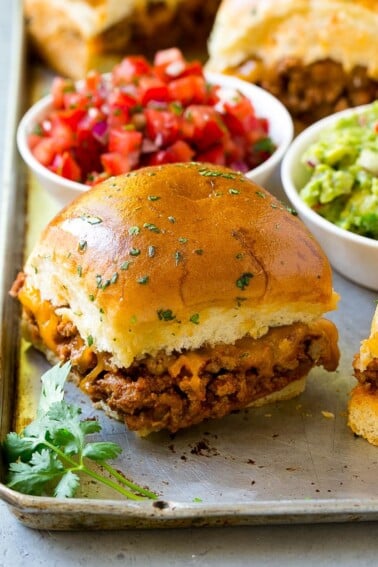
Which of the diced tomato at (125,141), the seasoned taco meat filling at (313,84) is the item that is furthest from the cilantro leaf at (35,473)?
the seasoned taco meat filling at (313,84)

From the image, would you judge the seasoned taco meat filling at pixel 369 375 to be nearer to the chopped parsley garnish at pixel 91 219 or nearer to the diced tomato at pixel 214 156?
the chopped parsley garnish at pixel 91 219

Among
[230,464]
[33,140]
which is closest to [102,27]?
[33,140]

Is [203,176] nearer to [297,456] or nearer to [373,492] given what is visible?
[297,456]

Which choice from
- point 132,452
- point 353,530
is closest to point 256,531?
point 353,530

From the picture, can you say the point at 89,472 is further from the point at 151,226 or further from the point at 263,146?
the point at 263,146

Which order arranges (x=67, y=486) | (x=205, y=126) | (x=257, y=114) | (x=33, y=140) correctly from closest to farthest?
(x=67, y=486)
(x=205, y=126)
(x=33, y=140)
(x=257, y=114)

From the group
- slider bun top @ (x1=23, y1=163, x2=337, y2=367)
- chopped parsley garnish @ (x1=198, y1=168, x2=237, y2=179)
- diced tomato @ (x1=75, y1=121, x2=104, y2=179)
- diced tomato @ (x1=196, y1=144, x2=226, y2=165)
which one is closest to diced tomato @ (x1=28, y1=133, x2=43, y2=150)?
diced tomato @ (x1=75, y1=121, x2=104, y2=179)
